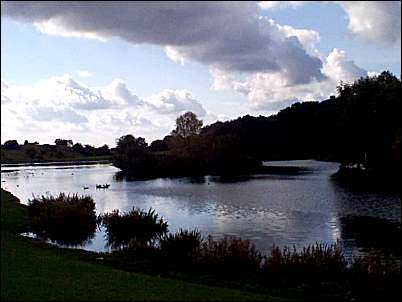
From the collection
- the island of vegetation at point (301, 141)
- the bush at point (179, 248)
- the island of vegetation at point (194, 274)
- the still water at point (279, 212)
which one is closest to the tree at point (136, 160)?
the island of vegetation at point (301, 141)

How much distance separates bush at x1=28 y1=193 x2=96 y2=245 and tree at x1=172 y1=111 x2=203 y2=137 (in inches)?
3853

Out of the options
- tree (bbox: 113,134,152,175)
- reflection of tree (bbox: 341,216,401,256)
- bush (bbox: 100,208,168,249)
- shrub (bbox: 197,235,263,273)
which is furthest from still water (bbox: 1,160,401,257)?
tree (bbox: 113,134,152,175)

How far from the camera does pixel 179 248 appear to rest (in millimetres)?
21422

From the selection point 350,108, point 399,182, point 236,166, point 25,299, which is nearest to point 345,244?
point 25,299

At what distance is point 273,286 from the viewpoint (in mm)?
16625

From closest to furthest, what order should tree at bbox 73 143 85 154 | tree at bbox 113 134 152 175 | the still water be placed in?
the still water
tree at bbox 113 134 152 175
tree at bbox 73 143 85 154

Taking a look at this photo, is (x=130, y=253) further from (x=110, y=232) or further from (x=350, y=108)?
(x=350, y=108)

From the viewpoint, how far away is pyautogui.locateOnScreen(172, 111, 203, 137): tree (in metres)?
132

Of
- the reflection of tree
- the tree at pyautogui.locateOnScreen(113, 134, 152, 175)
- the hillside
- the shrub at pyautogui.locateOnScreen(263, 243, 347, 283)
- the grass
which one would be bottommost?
the reflection of tree

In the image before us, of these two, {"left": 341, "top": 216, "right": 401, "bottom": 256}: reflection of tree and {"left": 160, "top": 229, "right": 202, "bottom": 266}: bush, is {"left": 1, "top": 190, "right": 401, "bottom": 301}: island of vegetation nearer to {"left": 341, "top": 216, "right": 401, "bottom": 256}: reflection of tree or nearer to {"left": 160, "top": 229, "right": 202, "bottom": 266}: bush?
{"left": 160, "top": 229, "right": 202, "bottom": 266}: bush

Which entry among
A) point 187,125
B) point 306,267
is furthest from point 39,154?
point 306,267

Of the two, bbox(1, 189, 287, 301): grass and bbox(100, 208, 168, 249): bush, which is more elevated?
bbox(1, 189, 287, 301): grass

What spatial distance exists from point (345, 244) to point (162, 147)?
441 ft

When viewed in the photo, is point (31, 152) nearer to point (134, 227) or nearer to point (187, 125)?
point (187, 125)
